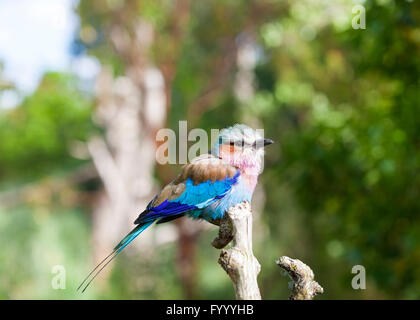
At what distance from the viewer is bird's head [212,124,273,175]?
3.09m

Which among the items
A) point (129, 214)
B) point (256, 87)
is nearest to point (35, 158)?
point (129, 214)

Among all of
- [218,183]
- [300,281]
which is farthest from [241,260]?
[218,183]

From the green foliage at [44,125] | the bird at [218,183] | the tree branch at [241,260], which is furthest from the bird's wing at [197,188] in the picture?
the green foliage at [44,125]

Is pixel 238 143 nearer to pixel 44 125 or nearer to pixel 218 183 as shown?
pixel 218 183

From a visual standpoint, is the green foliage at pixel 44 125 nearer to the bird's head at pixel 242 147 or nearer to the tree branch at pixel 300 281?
the bird's head at pixel 242 147

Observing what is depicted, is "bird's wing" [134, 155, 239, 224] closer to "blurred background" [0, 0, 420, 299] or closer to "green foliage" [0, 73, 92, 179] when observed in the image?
"blurred background" [0, 0, 420, 299]

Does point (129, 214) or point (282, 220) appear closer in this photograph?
point (282, 220)

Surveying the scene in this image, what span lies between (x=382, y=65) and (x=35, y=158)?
1555 cm

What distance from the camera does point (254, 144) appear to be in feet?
10.2

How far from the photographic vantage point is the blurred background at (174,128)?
37.5ft

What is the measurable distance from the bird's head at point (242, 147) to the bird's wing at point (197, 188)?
2.5 inches

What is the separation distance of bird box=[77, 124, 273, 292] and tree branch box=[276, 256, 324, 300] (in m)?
0.62

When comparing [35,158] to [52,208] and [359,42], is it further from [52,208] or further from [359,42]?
[359,42]

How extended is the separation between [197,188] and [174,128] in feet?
48.0
